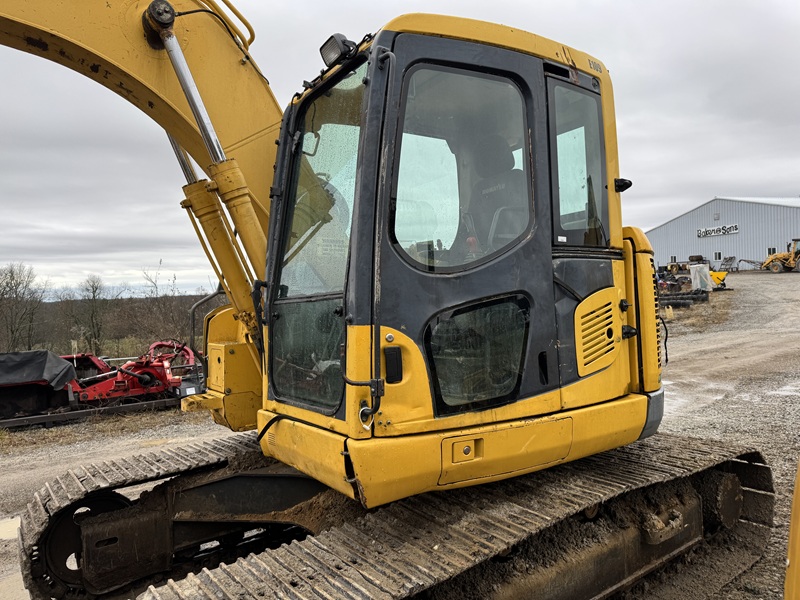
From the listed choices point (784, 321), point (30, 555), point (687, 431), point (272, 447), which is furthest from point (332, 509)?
point (784, 321)

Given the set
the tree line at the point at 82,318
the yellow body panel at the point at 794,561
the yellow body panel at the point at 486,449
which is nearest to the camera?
the yellow body panel at the point at 794,561

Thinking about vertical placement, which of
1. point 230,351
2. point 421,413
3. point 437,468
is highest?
point 230,351

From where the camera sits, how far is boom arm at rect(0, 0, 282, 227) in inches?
119

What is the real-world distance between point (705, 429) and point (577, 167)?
572 cm

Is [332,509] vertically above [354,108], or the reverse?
[354,108]

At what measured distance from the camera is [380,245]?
2.51 meters

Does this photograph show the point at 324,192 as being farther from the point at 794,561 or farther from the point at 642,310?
the point at 794,561

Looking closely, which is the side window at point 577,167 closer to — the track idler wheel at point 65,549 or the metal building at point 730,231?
the track idler wheel at point 65,549

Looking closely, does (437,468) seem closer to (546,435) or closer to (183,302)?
(546,435)

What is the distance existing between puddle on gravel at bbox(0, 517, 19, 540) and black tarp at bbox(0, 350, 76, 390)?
15.7 ft

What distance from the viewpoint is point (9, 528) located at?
16.6ft

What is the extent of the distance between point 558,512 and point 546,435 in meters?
0.35

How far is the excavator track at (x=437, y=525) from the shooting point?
2301mm

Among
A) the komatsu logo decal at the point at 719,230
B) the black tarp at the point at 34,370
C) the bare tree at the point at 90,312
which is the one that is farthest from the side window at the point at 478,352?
the komatsu logo decal at the point at 719,230
